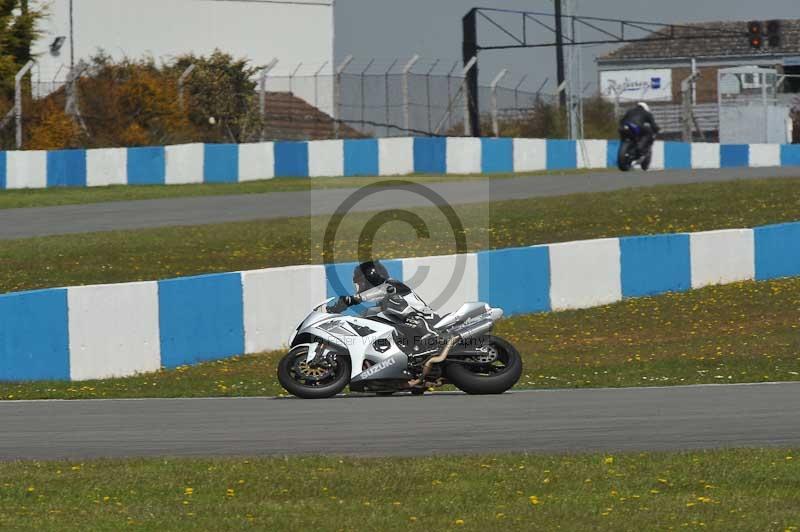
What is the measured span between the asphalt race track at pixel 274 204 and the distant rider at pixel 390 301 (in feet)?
34.8

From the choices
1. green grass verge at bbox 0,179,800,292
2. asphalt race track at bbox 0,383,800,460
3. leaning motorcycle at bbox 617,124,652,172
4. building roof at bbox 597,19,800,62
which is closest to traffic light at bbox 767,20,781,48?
leaning motorcycle at bbox 617,124,652,172

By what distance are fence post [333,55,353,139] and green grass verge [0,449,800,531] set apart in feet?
84.6

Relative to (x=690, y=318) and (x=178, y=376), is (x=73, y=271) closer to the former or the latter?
(x=178, y=376)

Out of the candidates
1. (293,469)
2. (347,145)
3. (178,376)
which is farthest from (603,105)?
(293,469)

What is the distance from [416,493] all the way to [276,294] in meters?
7.40

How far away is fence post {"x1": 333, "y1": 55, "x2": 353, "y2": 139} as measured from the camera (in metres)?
33.3

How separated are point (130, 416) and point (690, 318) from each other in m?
7.48

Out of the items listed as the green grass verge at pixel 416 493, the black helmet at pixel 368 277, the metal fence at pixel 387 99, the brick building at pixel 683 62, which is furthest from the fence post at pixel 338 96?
the brick building at pixel 683 62

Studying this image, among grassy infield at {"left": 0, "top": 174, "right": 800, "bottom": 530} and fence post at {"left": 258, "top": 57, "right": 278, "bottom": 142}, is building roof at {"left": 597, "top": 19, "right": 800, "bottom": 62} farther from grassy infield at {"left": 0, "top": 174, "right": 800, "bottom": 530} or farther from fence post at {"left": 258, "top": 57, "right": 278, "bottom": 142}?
grassy infield at {"left": 0, "top": 174, "right": 800, "bottom": 530}

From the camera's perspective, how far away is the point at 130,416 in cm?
1006

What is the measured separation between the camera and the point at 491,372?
1104 centimetres

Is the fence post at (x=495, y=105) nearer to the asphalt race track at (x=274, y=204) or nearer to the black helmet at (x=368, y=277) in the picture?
the asphalt race track at (x=274, y=204)

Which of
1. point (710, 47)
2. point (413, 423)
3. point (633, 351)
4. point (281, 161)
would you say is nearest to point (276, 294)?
point (633, 351)

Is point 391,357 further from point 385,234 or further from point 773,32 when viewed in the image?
point 773,32
